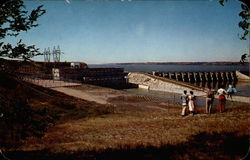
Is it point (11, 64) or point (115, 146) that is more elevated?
point (11, 64)

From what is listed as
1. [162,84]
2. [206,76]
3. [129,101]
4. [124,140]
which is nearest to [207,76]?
[206,76]

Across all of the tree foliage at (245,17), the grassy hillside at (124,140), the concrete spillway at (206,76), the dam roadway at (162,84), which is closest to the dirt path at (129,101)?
the dam roadway at (162,84)

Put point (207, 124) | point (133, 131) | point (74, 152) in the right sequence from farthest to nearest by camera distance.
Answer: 1. point (133, 131)
2. point (207, 124)
3. point (74, 152)

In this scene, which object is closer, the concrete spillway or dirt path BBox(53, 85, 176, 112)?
dirt path BBox(53, 85, 176, 112)

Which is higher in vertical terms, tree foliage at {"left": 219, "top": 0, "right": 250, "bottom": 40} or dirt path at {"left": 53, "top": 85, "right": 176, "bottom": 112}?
tree foliage at {"left": 219, "top": 0, "right": 250, "bottom": 40}

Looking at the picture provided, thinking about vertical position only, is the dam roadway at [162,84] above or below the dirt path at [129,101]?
above

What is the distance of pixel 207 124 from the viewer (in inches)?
401

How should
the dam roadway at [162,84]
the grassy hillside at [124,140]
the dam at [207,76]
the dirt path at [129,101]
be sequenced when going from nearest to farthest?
the grassy hillside at [124,140]
the dirt path at [129,101]
the dam roadway at [162,84]
the dam at [207,76]

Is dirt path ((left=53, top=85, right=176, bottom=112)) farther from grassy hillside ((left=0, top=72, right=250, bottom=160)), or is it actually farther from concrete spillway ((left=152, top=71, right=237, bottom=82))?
concrete spillway ((left=152, top=71, right=237, bottom=82))

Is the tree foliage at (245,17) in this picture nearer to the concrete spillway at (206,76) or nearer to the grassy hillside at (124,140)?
the grassy hillside at (124,140)

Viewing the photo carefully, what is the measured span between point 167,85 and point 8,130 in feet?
147

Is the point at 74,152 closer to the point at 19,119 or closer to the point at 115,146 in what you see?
the point at 115,146

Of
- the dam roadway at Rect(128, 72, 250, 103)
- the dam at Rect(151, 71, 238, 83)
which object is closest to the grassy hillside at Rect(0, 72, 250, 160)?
the dam roadway at Rect(128, 72, 250, 103)

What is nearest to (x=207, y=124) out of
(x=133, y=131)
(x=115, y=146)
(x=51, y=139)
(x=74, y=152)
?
(x=133, y=131)
